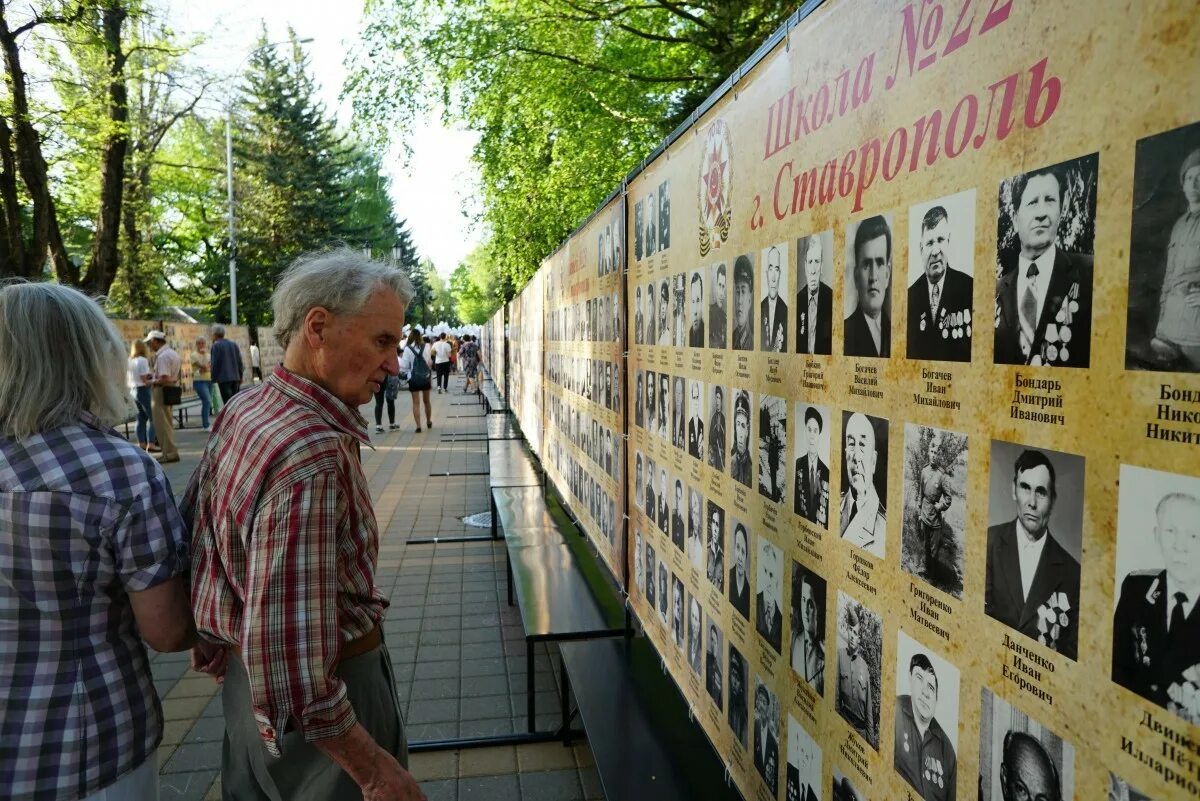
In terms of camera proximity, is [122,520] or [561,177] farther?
[561,177]

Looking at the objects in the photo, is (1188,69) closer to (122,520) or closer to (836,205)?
(836,205)

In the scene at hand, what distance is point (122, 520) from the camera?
1.81 meters

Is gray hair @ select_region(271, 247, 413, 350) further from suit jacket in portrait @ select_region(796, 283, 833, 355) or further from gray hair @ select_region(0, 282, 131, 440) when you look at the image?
suit jacket in portrait @ select_region(796, 283, 833, 355)

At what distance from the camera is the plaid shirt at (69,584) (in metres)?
1.77

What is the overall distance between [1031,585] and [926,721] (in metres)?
0.38

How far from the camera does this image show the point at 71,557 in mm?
1787

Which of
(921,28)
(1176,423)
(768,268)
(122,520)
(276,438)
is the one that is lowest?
(122,520)

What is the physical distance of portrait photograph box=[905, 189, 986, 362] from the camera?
118 cm

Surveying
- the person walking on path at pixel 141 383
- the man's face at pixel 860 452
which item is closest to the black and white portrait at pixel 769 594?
the man's face at pixel 860 452

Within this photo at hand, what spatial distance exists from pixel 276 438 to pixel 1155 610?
1437mm

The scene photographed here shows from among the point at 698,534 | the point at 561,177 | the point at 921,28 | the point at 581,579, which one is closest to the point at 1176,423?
the point at 921,28

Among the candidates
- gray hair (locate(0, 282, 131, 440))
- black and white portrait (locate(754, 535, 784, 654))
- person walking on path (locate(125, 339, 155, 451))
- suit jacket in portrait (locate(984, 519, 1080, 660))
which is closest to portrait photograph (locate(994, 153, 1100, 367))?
suit jacket in portrait (locate(984, 519, 1080, 660))

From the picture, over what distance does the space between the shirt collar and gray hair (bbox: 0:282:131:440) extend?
0.41m

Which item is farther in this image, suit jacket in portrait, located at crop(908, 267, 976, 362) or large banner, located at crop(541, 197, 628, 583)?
large banner, located at crop(541, 197, 628, 583)
